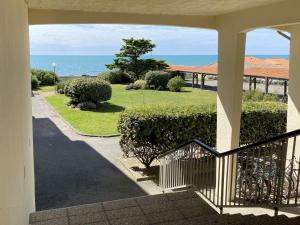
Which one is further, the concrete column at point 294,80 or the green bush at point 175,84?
the green bush at point 175,84

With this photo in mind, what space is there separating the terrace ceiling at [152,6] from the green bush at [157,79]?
2242cm

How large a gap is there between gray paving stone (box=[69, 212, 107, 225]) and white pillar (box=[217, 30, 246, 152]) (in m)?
3.47

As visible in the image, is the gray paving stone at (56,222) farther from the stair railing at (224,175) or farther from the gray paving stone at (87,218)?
the stair railing at (224,175)

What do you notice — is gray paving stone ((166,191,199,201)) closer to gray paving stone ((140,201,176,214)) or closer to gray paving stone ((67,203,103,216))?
gray paving stone ((140,201,176,214))

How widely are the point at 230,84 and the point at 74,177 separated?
16.5ft

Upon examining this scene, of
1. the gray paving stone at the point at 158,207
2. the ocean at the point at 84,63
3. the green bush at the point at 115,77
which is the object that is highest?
the ocean at the point at 84,63

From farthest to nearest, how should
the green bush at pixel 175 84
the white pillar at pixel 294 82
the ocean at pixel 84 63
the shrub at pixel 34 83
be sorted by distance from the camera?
the ocean at pixel 84 63, the shrub at pixel 34 83, the green bush at pixel 175 84, the white pillar at pixel 294 82

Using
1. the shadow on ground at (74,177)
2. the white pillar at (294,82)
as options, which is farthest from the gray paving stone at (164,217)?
the white pillar at (294,82)

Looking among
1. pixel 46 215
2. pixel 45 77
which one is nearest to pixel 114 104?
pixel 45 77

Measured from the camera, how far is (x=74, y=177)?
381 inches

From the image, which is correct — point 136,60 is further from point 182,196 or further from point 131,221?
point 131,221

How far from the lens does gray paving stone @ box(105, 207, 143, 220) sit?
5.02 meters

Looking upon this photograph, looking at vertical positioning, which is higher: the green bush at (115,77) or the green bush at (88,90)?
the green bush at (115,77)

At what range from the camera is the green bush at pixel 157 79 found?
2944cm
